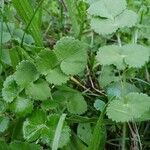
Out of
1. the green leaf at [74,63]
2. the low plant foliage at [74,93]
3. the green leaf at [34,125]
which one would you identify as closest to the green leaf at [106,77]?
the low plant foliage at [74,93]

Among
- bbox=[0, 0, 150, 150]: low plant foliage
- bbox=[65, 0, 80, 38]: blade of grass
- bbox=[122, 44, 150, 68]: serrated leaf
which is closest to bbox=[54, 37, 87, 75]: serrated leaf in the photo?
bbox=[0, 0, 150, 150]: low plant foliage

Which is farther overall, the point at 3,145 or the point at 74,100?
the point at 74,100

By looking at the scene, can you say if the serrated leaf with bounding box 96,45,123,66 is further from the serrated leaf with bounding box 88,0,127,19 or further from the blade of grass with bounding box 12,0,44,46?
the blade of grass with bounding box 12,0,44,46

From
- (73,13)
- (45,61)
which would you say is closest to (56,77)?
(45,61)

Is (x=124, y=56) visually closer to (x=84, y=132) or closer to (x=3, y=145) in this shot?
(x=84, y=132)

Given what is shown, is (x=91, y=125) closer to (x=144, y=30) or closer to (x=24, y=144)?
(x=24, y=144)

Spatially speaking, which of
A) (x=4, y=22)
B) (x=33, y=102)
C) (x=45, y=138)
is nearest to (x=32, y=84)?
(x=33, y=102)
